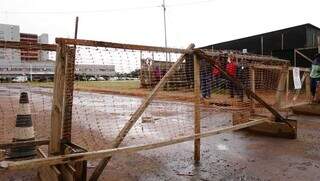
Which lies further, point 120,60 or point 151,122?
point 151,122

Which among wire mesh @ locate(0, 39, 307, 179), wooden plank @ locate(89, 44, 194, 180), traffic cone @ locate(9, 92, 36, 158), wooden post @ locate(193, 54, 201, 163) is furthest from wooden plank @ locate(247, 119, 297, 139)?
traffic cone @ locate(9, 92, 36, 158)

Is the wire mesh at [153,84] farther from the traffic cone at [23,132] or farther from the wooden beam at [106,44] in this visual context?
the traffic cone at [23,132]

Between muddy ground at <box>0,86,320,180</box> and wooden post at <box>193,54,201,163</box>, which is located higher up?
wooden post at <box>193,54,201,163</box>

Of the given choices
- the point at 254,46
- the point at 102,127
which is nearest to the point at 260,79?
the point at 102,127

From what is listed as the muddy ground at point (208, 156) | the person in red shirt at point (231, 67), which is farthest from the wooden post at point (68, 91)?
the person in red shirt at point (231, 67)

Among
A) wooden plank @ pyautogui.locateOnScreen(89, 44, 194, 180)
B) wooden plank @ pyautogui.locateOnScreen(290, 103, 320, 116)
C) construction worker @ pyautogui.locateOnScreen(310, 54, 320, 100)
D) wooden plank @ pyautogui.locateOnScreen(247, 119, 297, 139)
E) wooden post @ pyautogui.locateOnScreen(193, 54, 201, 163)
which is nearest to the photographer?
wooden plank @ pyautogui.locateOnScreen(89, 44, 194, 180)

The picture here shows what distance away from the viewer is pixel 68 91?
4121mm

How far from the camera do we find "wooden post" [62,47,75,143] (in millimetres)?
4039

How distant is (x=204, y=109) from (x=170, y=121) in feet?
9.67

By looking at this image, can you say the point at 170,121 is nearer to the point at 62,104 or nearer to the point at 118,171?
the point at 118,171

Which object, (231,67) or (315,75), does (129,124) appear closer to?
(231,67)

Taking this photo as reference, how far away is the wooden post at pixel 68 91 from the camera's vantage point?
4.04 meters

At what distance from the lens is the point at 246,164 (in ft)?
18.3

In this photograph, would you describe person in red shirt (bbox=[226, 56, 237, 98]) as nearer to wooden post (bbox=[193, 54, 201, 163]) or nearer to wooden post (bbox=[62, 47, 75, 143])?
wooden post (bbox=[193, 54, 201, 163])
